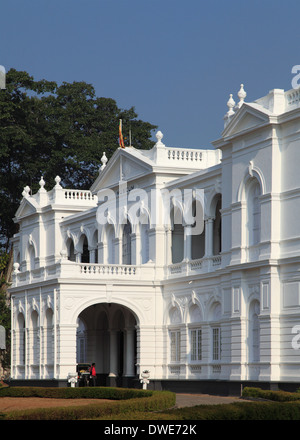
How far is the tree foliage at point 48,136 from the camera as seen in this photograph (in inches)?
2997

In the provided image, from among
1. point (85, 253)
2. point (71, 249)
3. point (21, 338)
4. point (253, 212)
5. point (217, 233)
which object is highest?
point (253, 212)

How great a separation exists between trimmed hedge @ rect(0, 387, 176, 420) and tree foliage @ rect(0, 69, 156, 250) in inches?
1463

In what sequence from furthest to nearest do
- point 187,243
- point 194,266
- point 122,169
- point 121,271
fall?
point 122,169, point 121,271, point 187,243, point 194,266

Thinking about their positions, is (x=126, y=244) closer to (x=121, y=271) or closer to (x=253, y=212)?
(x=121, y=271)

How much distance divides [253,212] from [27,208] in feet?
84.4

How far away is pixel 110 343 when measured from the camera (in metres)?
52.5

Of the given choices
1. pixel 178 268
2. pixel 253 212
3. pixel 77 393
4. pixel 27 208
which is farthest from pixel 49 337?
pixel 27 208

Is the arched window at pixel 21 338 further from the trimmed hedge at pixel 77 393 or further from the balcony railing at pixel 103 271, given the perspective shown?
the trimmed hedge at pixel 77 393

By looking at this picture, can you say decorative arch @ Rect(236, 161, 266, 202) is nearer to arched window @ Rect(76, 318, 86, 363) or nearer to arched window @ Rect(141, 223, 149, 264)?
arched window @ Rect(141, 223, 149, 264)

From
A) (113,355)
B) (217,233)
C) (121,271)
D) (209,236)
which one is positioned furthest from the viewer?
(113,355)

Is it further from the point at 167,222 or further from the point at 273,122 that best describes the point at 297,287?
the point at 167,222

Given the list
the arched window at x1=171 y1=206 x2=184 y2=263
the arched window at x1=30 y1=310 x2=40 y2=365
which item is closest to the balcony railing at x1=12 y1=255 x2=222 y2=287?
the arched window at x1=171 y1=206 x2=184 y2=263

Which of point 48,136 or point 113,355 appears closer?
point 113,355
